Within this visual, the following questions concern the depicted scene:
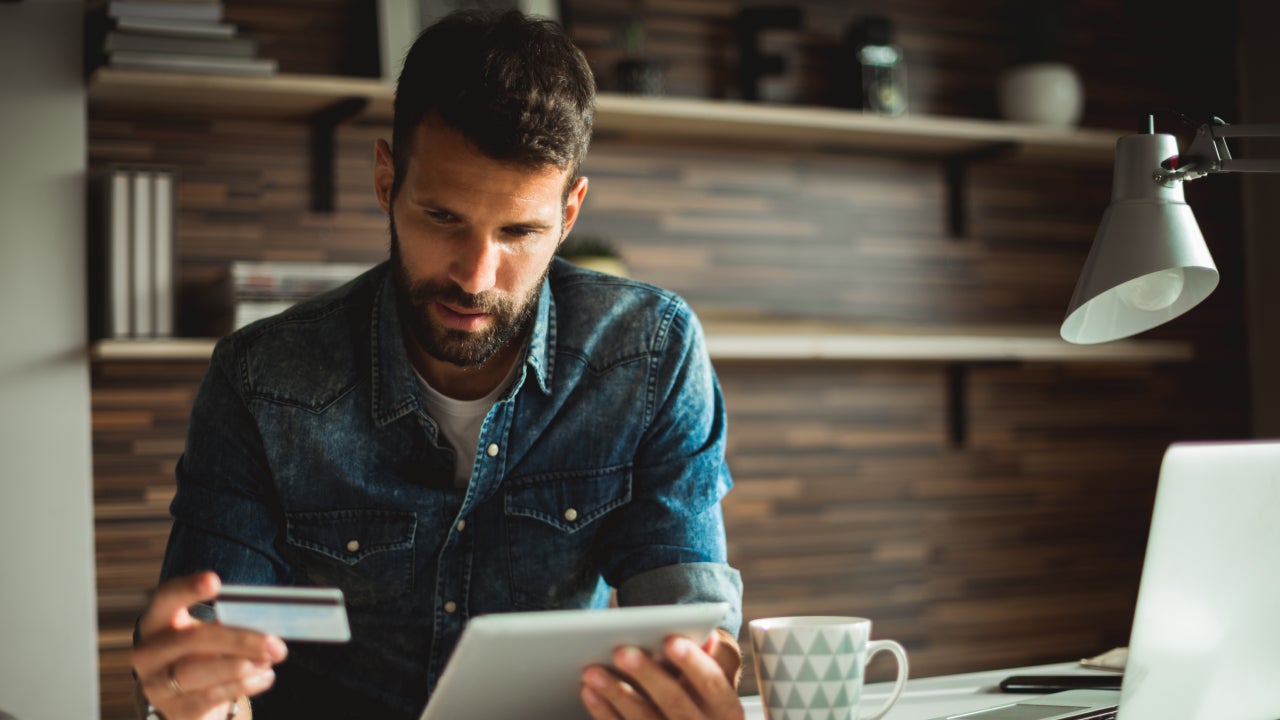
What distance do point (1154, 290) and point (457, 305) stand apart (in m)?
0.73

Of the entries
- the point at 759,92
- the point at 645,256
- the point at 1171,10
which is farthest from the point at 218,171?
the point at 1171,10

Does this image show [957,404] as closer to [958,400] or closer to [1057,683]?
[958,400]

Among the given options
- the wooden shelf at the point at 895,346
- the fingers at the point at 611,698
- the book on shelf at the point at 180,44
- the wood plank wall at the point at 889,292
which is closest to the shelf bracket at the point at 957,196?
the wood plank wall at the point at 889,292

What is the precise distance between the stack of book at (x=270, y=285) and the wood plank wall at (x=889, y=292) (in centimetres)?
27

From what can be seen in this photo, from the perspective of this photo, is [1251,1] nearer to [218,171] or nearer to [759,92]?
[759,92]

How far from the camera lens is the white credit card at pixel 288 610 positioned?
0.88m

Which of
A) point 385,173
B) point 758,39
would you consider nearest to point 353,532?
point 385,173

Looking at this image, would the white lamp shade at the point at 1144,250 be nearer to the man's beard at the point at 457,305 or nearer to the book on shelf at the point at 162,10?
the man's beard at the point at 457,305

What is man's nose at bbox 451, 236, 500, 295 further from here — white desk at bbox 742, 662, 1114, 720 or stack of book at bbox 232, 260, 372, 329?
stack of book at bbox 232, 260, 372, 329

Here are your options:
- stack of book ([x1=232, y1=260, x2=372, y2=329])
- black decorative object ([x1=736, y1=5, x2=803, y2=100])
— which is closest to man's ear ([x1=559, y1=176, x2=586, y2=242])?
stack of book ([x1=232, y1=260, x2=372, y2=329])

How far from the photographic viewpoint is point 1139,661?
988 millimetres

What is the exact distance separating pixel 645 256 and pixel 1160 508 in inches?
76.0

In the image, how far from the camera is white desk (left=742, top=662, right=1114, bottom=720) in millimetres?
1275

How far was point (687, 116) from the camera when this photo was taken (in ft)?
8.66
